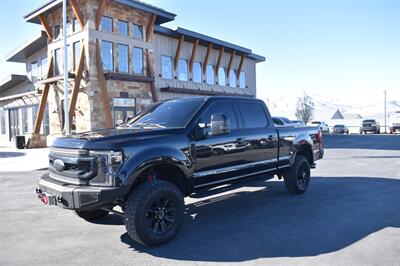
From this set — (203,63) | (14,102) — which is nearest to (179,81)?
(203,63)

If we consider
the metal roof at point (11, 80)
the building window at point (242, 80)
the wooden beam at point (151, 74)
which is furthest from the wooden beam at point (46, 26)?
the building window at point (242, 80)

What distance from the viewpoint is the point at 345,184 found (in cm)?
898

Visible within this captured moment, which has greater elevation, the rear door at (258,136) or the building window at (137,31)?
the building window at (137,31)

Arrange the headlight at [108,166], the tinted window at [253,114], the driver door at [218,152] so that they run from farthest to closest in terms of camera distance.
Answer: the tinted window at [253,114], the driver door at [218,152], the headlight at [108,166]

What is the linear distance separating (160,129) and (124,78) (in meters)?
16.6

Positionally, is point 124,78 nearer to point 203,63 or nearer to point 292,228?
point 203,63

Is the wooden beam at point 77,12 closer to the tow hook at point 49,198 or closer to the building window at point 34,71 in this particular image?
the building window at point 34,71

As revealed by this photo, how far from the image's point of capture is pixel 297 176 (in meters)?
7.68

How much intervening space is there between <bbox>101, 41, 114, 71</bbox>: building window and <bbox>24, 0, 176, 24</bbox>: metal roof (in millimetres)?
2542

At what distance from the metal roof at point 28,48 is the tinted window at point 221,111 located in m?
21.7

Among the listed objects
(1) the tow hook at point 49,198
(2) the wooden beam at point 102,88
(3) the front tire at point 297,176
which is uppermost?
(2) the wooden beam at point 102,88

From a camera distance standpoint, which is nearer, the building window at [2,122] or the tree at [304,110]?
the building window at [2,122]

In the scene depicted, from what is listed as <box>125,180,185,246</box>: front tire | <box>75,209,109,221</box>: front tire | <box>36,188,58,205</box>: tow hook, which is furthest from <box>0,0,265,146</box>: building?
<box>125,180,185,246</box>: front tire

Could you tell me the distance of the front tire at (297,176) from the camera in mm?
7613
